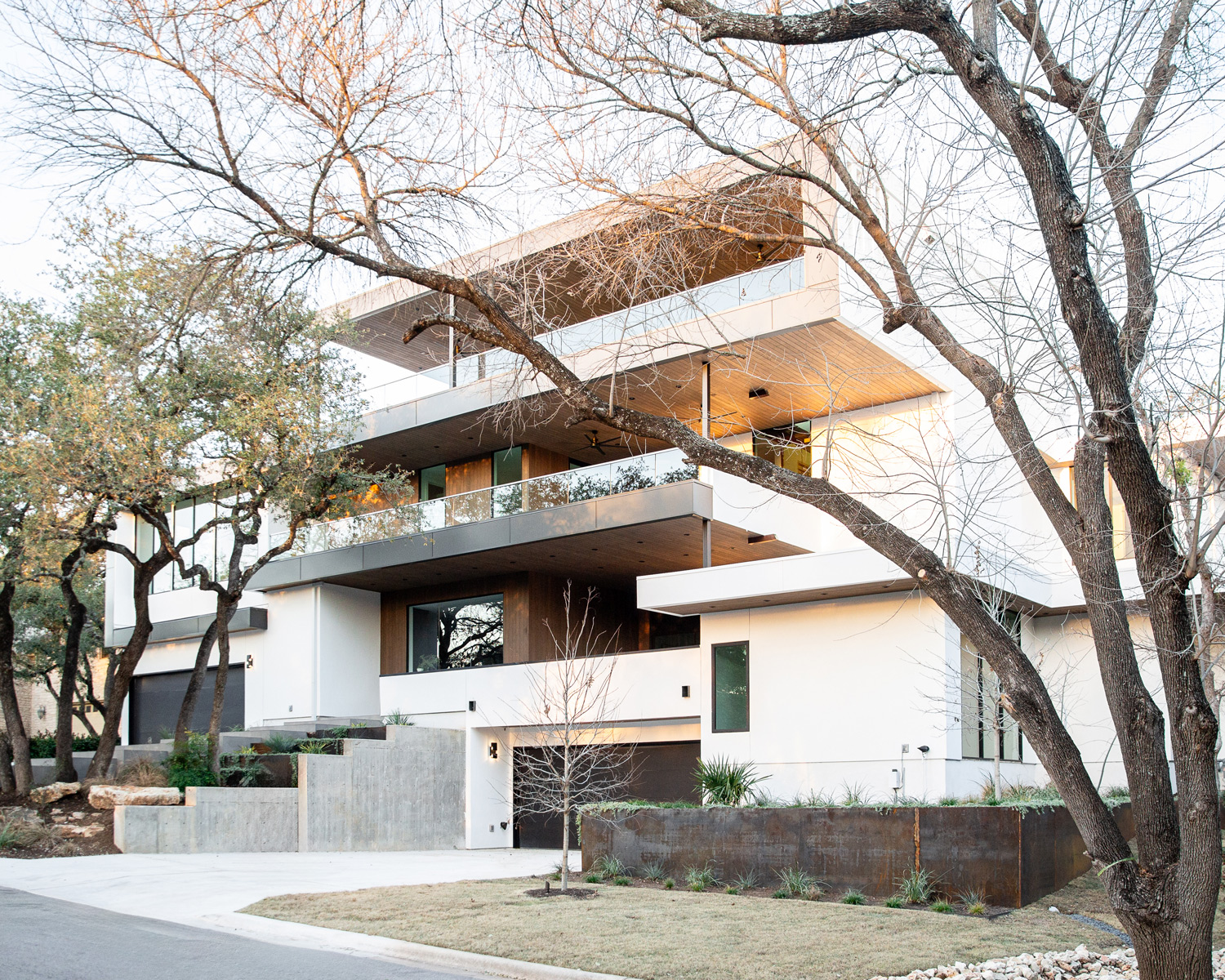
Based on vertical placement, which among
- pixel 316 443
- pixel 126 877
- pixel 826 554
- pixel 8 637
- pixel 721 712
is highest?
pixel 316 443

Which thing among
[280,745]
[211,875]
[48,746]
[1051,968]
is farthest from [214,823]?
[48,746]

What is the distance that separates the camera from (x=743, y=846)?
13.9m

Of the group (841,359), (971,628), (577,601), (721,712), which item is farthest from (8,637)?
(971,628)

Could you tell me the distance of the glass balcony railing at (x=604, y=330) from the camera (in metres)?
19.4

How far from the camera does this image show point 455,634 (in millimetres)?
26688

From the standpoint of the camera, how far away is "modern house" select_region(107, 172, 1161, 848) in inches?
712

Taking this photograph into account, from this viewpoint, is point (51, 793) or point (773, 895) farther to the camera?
point (51, 793)

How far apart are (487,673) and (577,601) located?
318cm

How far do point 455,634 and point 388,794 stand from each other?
5.33 metres

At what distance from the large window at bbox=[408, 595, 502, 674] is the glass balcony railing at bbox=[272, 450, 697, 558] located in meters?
2.84

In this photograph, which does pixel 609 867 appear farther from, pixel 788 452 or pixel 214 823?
pixel 788 452

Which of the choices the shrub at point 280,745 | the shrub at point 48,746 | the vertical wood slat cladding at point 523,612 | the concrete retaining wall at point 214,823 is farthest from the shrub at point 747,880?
the shrub at point 48,746

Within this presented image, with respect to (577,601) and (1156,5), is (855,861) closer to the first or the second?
(1156,5)

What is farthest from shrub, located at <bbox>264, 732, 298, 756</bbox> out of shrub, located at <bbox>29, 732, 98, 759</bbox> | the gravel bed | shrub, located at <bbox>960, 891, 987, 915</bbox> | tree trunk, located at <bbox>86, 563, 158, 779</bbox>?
the gravel bed
